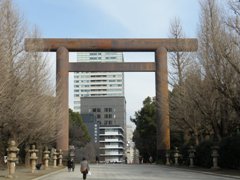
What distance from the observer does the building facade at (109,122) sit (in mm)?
128062

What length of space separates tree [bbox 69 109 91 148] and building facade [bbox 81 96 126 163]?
1909 inches

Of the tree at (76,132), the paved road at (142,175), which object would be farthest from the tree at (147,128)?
the paved road at (142,175)

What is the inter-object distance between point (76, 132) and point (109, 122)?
65.5 metres

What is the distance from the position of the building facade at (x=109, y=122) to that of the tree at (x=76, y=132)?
48.5 metres

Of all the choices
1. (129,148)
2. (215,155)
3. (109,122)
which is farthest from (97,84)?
(215,155)

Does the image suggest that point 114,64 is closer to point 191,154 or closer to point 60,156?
point 60,156

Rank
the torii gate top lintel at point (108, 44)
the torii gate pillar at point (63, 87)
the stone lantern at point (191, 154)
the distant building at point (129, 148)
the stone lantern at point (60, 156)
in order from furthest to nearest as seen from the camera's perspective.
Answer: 1. the distant building at point (129, 148)
2. the torii gate top lintel at point (108, 44)
3. the torii gate pillar at point (63, 87)
4. the stone lantern at point (60, 156)
5. the stone lantern at point (191, 154)

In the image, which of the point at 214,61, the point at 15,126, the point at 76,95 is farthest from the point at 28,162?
the point at 76,95

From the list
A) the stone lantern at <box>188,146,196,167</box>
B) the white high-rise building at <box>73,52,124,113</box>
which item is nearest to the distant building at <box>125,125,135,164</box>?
the white high-rise building at <box>73,52,124,113</box>

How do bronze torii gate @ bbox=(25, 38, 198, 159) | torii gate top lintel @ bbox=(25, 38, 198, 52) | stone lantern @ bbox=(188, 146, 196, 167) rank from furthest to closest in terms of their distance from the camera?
torii gate top lintel @ bbox=(25, 38, 198, 52)
bronze torii gate @ bbox=(25, 38, 198, 159)
stone lantern @ bbox=(188, 146, 196, 167)

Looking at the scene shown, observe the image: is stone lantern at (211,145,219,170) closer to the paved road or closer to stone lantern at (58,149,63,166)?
the paved road

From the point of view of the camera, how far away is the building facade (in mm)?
128062

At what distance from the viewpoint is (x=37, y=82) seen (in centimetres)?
3506

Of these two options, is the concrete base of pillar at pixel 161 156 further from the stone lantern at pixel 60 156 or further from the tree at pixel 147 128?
the tree at pixel 147 128
